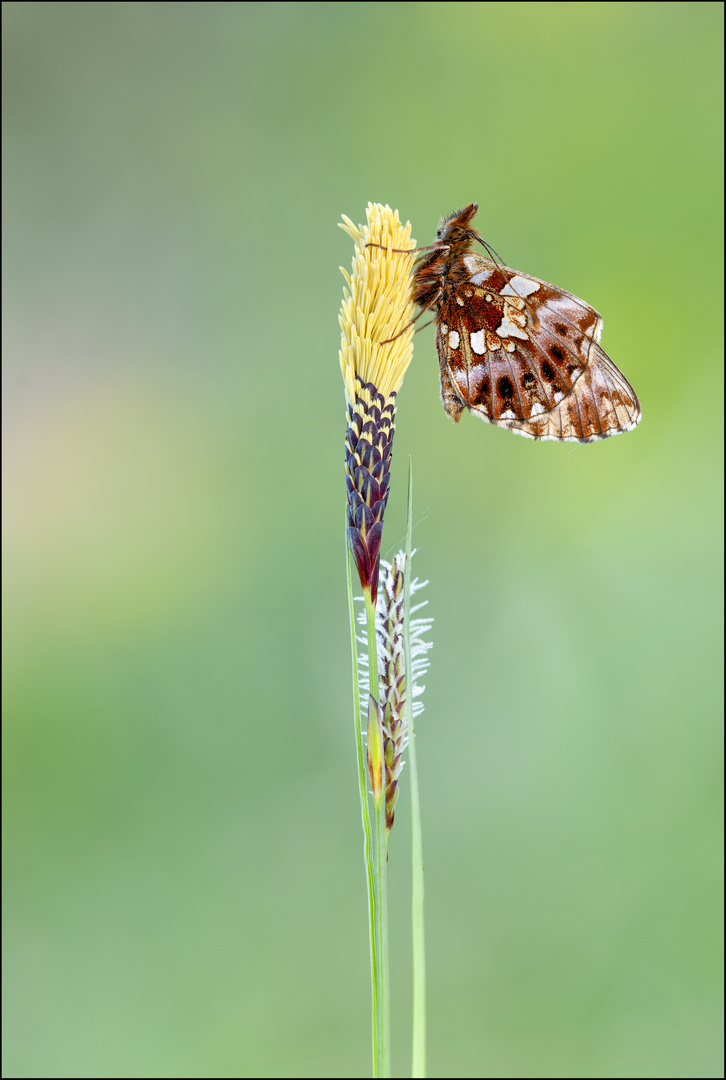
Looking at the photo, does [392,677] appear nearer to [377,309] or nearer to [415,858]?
[415,858]

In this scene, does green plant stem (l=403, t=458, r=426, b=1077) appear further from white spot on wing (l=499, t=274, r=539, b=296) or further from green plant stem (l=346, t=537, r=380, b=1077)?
white spot on wing (l=499, t=274, r=539, b=296)

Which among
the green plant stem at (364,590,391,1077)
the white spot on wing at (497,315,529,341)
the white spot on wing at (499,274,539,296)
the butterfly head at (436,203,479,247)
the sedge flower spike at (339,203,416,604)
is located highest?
the butterfly head at (436,203,479,247)


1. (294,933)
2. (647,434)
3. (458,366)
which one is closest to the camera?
(458,366)

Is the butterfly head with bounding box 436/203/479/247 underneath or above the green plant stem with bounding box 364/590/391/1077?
above

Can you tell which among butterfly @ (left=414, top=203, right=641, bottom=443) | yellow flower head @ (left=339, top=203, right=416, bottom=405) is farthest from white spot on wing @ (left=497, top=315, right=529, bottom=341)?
yellow flower head @ (left=339, top=203, right=416, bottom=405)

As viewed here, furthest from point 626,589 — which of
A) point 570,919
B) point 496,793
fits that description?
point 570,919

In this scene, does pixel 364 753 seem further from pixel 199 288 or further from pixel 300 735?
pixel 199 288
